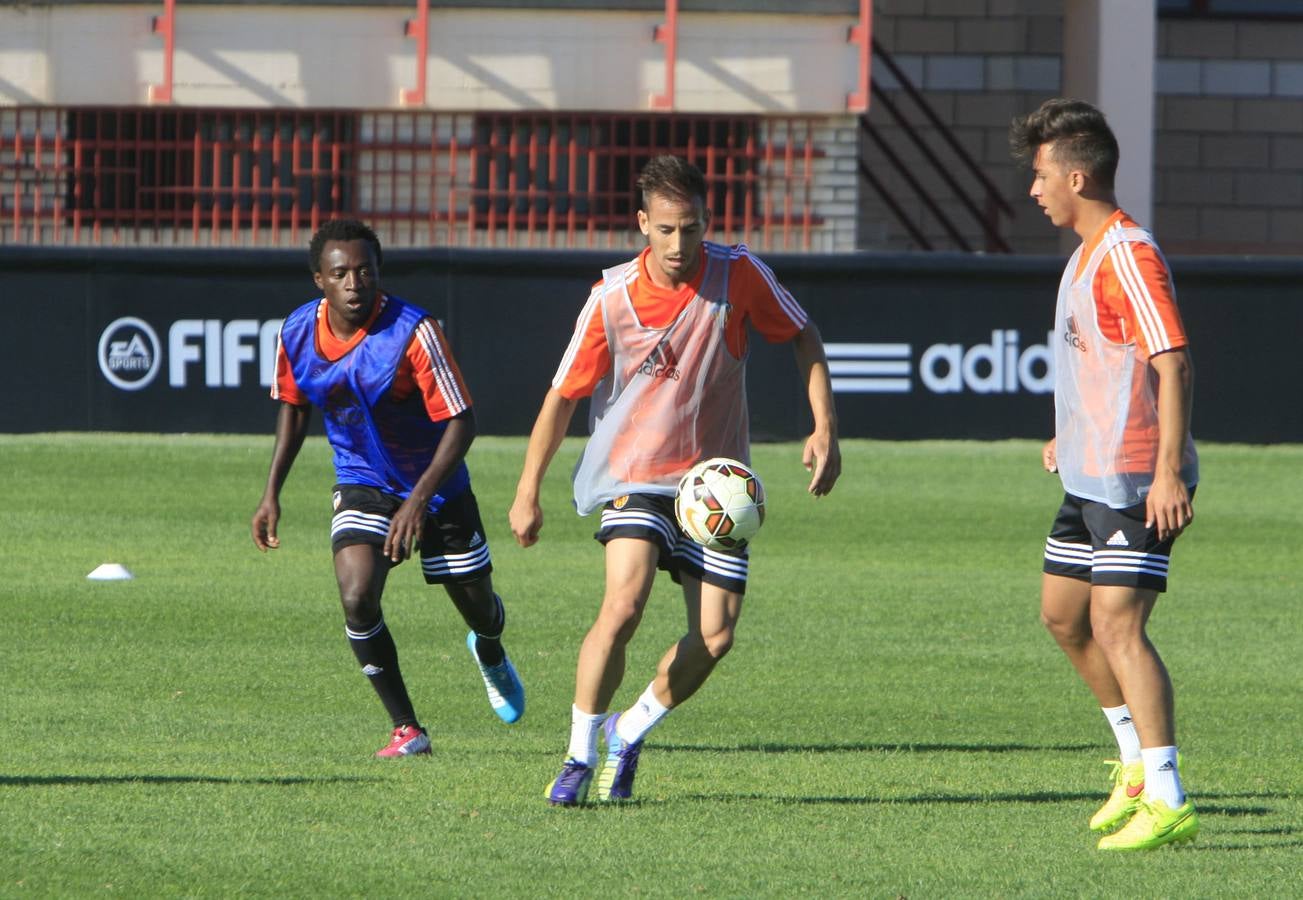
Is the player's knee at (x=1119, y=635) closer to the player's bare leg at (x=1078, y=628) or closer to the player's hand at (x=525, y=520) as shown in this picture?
the player's bare leg at (x=1078, y=628)

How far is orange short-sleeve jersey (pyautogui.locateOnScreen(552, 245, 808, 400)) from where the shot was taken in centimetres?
651

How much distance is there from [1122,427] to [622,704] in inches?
135

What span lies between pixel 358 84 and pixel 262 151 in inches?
50.8

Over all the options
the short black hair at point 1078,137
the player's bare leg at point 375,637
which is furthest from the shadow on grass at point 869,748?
the short black hair at point 1078,137

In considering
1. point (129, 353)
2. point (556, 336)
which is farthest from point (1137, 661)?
point (129, 353)

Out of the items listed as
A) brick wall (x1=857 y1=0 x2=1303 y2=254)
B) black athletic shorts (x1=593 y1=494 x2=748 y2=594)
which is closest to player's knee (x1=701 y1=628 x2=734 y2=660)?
black athletic shorts (x1=593 y1=494 x2=748 y2=594)

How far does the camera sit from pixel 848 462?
692 inches

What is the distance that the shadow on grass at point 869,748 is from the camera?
7.63 metres

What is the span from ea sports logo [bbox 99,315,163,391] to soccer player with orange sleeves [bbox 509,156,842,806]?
1153 centimetres

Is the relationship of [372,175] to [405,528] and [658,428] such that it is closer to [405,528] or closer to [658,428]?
[405,528]

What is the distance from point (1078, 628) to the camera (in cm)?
628

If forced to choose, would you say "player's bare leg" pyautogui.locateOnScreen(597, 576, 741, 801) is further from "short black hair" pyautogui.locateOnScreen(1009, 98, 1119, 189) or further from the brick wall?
the brick wall

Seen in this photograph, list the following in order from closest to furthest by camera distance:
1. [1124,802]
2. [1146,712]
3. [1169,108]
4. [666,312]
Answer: [1146,712], [1124,802], [666,312], [1169,108]

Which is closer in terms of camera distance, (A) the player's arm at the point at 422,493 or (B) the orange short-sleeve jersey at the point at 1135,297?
(B) the orange short-sleeve jersey at the point at 1135,297
